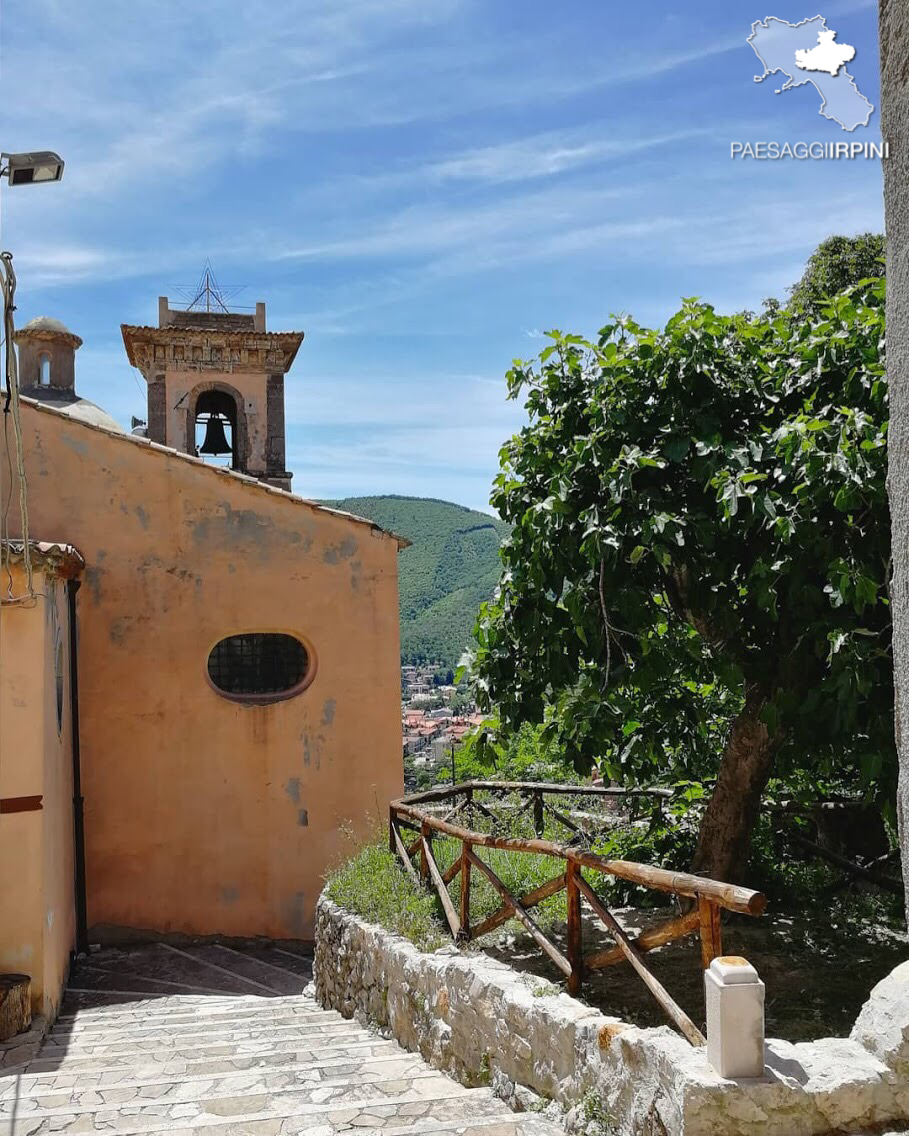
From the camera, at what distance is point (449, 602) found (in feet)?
215

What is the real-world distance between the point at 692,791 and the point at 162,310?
17571 millimetres

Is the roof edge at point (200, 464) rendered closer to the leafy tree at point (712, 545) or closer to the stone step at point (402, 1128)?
the leafy tree at point (712, 545)

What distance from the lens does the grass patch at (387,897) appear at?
6.94 meters

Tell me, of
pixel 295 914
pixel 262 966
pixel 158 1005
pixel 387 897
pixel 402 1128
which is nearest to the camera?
pixel 402 1128

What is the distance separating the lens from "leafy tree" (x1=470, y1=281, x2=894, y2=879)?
17.5 ft

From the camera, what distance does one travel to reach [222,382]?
68.6 ft

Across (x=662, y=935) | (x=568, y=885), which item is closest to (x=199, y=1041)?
(x=568, y=885)

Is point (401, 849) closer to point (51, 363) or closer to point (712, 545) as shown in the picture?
point (712, 545)

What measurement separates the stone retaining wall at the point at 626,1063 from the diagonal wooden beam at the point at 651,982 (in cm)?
7

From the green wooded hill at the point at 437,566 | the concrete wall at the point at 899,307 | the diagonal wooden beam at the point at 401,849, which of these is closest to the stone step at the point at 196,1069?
the diagonal wooden beam at the point at 401,849

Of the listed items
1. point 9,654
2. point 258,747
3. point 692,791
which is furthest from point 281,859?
point 692,791

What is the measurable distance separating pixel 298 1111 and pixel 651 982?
195 centimetres

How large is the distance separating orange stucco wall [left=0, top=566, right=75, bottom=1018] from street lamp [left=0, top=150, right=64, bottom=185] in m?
3.52

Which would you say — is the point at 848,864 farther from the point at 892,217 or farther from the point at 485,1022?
the point at 892,217
